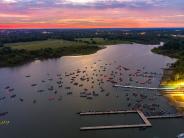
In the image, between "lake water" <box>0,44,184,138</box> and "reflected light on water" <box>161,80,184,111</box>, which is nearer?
"lake water" <box>0,44,184,138</box>

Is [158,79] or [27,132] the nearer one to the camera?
[27,132]

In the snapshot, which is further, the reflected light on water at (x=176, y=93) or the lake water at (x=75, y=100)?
the reflected light on water at (x=176, y=93)

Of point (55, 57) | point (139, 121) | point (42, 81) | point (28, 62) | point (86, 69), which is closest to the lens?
point (139, 121)

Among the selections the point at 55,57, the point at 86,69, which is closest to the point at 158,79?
the point at 86,69

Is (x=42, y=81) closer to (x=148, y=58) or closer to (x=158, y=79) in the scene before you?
(x=158, y=79)

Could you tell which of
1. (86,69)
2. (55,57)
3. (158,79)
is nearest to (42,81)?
(86,69)

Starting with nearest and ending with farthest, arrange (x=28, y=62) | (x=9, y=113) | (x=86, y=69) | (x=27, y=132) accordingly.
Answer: (x=27, y=132) < (x=9, y=113) < (x=86, y=69) < (x=28, y=62)

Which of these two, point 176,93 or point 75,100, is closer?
point 75,100
